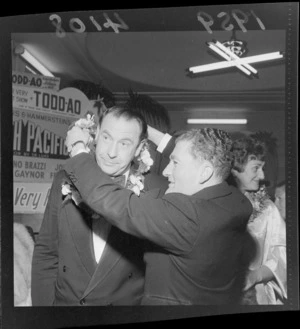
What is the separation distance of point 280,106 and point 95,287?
1.06 meters

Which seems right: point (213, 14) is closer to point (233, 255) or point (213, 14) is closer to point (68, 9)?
point (68, 9)

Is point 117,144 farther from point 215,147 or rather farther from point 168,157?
point 215,147

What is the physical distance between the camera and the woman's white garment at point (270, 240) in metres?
3.23

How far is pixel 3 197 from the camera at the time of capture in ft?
11.0

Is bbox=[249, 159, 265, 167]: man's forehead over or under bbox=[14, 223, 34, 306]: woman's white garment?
over

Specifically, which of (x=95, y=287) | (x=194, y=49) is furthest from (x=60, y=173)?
(x=194, y=49)

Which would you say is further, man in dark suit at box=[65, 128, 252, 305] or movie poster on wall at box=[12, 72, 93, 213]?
movie poster on wall at box=[12, 72, 93, 213]

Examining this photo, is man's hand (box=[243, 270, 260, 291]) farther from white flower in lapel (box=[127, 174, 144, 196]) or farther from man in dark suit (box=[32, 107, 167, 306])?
white flower in lapel (box=[127, 174, 144, 196])

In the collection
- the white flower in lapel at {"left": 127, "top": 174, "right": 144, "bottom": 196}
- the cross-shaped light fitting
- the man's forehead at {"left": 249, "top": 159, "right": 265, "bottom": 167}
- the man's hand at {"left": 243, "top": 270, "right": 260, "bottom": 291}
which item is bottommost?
the man's hand at {"left": 243, "top": 270, "right": 260, "bottom": 291}

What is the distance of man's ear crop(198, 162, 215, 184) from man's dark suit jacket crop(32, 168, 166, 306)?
165 mm

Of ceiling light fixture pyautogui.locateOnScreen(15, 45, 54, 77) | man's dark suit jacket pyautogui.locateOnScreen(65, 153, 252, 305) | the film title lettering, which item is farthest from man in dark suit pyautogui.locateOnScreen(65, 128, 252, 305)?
ceiling light fixture pyautogui.locateOnScreen(15, 45, 54, 77)

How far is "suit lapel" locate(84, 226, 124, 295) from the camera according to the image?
127 inches

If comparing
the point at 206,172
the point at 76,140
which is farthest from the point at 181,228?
the point at 76,140

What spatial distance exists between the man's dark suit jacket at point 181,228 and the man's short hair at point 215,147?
0.08 metres
